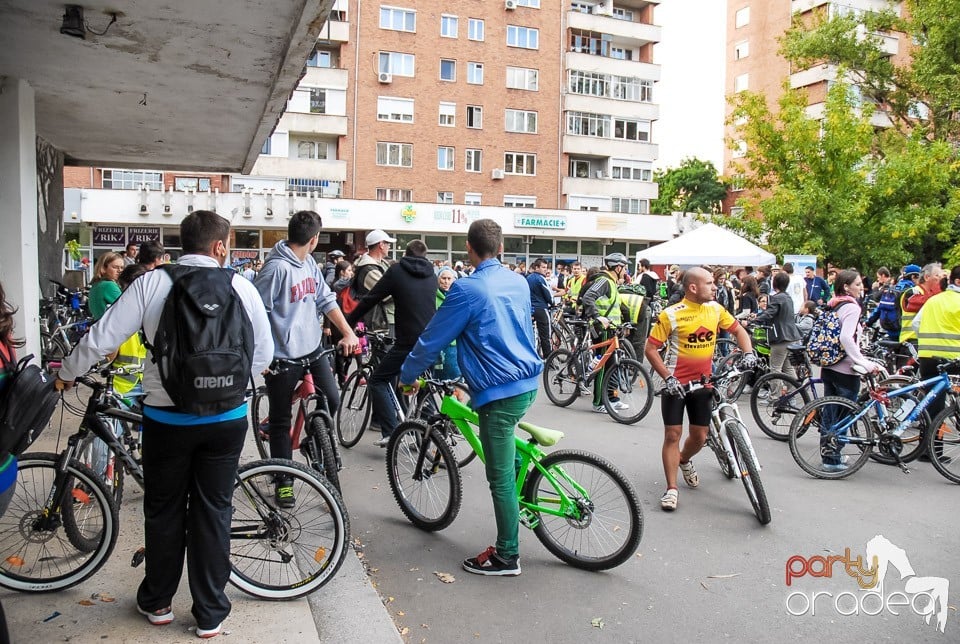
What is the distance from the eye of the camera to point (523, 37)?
4628cm

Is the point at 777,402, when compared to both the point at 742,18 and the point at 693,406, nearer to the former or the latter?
the point at 693,406

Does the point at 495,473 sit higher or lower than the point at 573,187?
lower

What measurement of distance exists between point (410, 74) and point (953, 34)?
25.7 meters

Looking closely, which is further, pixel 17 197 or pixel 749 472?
pixel 17 197

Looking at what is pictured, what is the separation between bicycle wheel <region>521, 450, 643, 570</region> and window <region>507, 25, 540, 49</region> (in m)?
44.3

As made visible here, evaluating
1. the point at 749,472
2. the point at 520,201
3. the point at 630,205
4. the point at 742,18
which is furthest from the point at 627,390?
the point at 742,18

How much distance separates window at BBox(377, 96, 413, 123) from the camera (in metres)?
43.0

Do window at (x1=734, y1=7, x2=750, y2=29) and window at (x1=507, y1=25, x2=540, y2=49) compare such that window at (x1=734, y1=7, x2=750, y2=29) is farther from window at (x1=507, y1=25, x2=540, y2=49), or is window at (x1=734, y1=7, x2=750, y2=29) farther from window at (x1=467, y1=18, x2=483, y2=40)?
window at (x1=467, y1=18, x2=483, y2=40)

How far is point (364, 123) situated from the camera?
4266 centimetres

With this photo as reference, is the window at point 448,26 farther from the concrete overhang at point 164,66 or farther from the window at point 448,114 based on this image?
the concrete overhang at point 164,66

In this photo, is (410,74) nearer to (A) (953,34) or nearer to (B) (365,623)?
(A) (953,34)

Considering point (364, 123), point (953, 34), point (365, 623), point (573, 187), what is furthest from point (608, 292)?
point (573, 187)

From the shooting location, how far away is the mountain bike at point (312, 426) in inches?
211

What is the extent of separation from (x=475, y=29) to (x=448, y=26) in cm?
167
